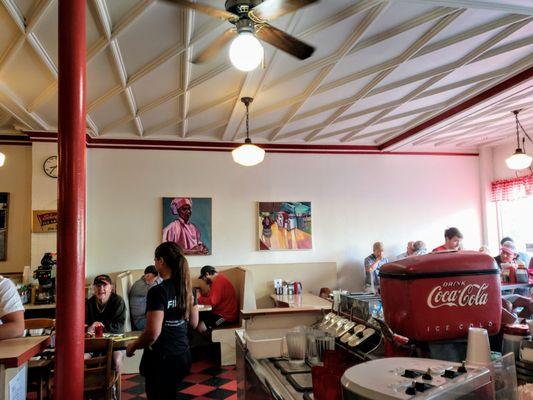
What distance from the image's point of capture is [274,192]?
747cm

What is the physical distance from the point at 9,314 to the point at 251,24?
94.6 inches

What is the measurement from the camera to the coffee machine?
5883 mm

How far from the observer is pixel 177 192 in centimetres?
712

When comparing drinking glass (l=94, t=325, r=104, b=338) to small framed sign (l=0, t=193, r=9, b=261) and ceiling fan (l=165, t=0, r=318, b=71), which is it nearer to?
ceiling fan (l=165, t=0, r=318, b=71)

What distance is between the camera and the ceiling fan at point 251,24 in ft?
8.97


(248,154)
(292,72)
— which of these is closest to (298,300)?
(248,154)

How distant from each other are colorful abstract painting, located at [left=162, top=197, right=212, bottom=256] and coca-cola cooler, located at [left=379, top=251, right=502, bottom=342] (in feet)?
18.8

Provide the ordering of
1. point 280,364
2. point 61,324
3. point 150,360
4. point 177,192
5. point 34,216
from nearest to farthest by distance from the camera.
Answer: point 280,364, point 61,324, point 150,360, point 34,216, point 177,192

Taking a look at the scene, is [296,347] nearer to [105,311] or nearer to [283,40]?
[283,40]

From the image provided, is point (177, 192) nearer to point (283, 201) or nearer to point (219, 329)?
point (283, 201)

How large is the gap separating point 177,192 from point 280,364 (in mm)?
5424

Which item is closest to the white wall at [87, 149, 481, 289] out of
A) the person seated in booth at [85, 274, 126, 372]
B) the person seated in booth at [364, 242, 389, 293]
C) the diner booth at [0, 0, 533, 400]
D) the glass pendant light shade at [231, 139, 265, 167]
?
the diner booth at [0, 0, 533, 400]

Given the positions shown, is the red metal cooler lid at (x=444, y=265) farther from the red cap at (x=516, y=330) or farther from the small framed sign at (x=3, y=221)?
the small framed sign at (x=3, y=221)

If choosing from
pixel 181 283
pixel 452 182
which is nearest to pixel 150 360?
pixel 181 283
